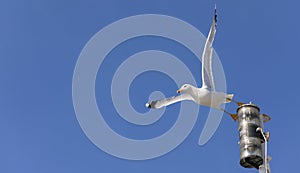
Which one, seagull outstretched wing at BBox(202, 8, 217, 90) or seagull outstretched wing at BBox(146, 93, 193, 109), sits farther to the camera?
seagull outstretched wing at BBox(202, 8, 217, 90)

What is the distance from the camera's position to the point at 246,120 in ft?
25.1

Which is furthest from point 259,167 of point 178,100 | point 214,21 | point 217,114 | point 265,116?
point 214,21

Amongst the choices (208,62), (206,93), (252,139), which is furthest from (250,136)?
(208,62)

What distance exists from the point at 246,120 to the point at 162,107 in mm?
5939

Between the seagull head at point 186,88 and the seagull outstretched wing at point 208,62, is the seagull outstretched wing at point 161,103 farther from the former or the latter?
the seagull outstretched wing at point 208,62

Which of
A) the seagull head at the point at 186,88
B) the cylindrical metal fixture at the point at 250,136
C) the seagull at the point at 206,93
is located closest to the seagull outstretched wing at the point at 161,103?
the seagull at the point at 206,93

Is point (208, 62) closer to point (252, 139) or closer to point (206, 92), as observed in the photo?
point (206, 92)

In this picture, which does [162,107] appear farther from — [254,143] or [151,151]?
[254,143]

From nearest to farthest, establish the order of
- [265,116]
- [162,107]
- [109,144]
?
[265,116] < [109,144] < [162,107]

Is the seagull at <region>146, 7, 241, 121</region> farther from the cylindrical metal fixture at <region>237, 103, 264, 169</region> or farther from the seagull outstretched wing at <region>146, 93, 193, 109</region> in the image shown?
the cylindrical metal fixture at <region>237, 103, 264, 169</region>

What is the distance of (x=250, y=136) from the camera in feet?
24.4

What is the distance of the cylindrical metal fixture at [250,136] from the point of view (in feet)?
24.0

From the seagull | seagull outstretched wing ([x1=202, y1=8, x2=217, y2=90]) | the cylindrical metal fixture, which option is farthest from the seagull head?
the cylindrical metal fixture

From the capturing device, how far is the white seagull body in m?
13.1
